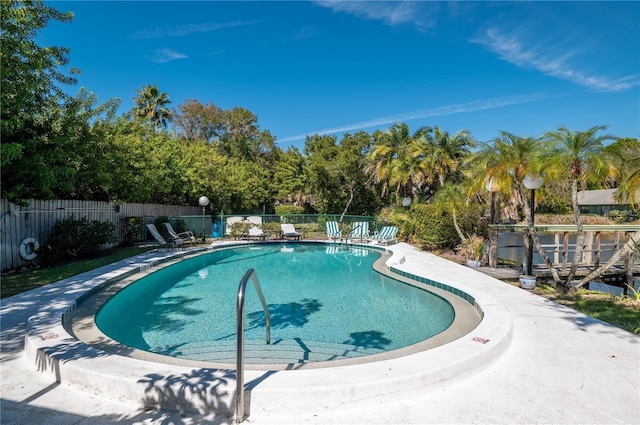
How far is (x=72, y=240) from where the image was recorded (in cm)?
1102

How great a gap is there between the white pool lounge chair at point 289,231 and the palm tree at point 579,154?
45.4 ft

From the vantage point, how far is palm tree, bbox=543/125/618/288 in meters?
6.37

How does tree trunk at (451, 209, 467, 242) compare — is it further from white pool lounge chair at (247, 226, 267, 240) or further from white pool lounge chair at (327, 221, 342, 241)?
white pool lounge chair at (247, 226, 267, 240)

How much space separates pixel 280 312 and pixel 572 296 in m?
6.06

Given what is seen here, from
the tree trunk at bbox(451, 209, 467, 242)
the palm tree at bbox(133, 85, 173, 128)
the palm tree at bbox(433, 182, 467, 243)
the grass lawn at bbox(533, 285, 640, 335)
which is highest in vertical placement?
the palm tree at bbox(133, 85, 173, 128)

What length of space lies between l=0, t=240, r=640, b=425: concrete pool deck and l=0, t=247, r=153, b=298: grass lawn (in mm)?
3385

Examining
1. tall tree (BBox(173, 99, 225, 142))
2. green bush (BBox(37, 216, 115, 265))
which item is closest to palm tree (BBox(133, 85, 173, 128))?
tall tree (BBox(173, 99, 225, 142))

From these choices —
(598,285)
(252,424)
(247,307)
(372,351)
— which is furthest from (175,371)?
(598,285)

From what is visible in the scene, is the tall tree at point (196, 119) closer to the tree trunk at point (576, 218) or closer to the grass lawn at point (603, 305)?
the tree trunk at point (576, 218)

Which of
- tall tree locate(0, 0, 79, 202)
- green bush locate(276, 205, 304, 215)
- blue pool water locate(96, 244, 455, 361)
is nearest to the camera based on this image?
blue pool water locate(96, 244, 455, 361)

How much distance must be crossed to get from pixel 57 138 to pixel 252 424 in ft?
33.5

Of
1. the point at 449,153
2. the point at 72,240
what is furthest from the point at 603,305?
the point at 449,153

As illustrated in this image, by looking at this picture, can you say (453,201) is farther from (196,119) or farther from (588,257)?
(196,119)

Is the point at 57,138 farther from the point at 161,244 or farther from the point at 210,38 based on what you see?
the point at 210,38
